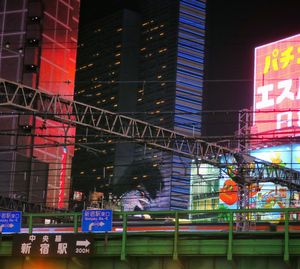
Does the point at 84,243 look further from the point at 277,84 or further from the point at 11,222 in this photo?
the point at 277,84

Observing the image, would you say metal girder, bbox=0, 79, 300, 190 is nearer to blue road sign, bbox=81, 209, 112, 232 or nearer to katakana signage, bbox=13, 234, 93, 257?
blue road sign, bbox=81, 209, 112, 232

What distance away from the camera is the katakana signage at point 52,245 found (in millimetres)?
18781

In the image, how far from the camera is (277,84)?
3538 inches

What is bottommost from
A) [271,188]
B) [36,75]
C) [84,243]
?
[84,243]

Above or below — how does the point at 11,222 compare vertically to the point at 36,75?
below

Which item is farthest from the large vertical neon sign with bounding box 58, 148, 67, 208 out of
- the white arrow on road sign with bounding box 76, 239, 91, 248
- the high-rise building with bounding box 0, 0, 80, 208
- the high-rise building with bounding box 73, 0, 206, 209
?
the white arrow on road sign with bounding box 76, 239, 91, 248

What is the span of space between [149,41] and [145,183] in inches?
1748

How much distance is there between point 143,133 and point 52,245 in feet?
65.4

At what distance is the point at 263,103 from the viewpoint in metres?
91.4

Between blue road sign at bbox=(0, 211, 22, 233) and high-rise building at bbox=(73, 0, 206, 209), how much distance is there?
100907 mm

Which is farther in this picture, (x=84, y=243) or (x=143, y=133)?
(x=143, y=133)

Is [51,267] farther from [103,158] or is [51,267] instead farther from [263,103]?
[103,158]

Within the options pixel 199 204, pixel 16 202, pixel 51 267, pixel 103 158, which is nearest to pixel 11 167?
pixel 16 202

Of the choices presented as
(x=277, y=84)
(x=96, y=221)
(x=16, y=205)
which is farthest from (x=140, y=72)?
(x=96, y=221)
